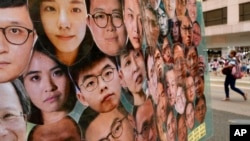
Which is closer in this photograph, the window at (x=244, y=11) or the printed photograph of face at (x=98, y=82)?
the printed photograph of face at (x=98, y=82)

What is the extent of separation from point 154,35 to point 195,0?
1.66m

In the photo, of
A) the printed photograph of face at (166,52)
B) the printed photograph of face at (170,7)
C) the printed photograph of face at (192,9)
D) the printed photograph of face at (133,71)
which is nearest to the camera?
the printed photograph of face at (133,71)

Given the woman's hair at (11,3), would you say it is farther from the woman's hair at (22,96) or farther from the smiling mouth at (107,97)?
the smiling mouth at (107,97)

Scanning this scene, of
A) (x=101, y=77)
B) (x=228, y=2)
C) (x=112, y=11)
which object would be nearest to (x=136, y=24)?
(x=112, y=11)

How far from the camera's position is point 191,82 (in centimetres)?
416

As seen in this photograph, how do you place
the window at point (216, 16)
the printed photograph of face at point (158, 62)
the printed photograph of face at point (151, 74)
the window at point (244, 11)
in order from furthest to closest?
the window at point (216, 16) < the window at point (244, 11) < the printed photograph of face at point (158, 62) < the printed photograph of face at point (151, 74)

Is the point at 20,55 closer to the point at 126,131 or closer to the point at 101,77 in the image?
the point at 101,77

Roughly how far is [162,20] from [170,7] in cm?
25

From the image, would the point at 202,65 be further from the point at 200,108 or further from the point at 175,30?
the point at 175,30

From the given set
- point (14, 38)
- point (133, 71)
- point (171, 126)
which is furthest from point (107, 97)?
point (171, 126)

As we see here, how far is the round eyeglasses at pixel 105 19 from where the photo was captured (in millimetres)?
2064

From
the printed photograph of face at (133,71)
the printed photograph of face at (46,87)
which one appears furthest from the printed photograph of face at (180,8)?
the printed photograph of face at (46,87)

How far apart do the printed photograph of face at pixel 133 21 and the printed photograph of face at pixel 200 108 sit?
202cm

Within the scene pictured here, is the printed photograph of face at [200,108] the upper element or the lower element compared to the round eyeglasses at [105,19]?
lower
